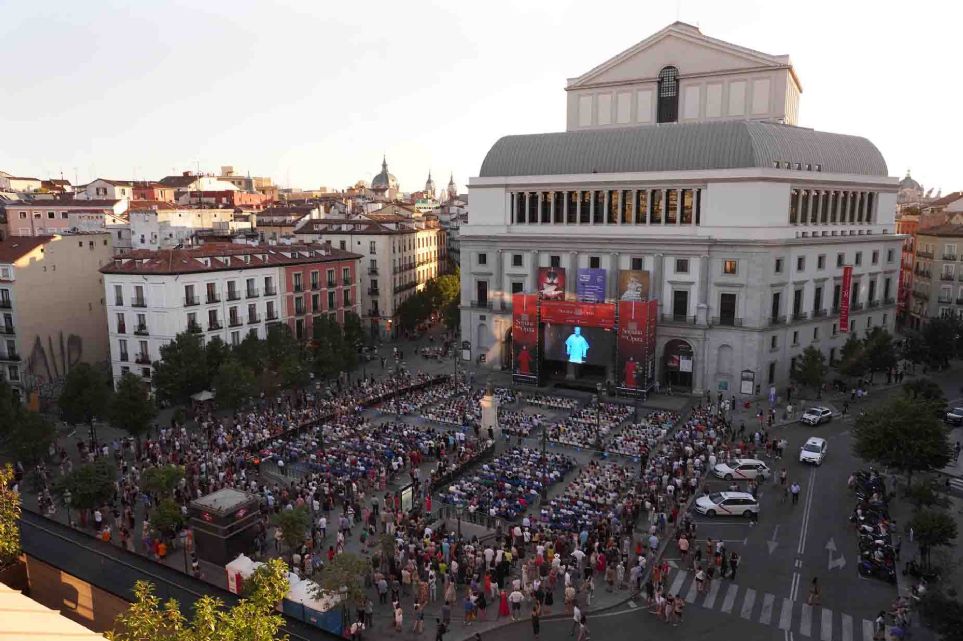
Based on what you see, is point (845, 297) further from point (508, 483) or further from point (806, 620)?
point (806, 620)

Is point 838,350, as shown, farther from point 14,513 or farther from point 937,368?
point 14,513

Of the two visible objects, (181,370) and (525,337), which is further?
(525,337)

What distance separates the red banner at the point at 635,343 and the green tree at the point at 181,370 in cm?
3071

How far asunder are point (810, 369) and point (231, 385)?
4097 centimetres

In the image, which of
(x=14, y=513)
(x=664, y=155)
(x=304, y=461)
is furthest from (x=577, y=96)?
(x=14, y=513)

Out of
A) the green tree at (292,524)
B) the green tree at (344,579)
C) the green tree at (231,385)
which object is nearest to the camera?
the green tree at (344,579)

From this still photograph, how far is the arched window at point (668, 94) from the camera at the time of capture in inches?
2719

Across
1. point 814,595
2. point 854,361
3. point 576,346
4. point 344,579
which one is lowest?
point 814,595

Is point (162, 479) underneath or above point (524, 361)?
above

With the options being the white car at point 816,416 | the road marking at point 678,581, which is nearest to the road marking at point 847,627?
the road marking at point 678,581

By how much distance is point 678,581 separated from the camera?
2822 cm

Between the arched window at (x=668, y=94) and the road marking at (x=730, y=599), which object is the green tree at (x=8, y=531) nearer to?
the road marking at (x=730, y=599)

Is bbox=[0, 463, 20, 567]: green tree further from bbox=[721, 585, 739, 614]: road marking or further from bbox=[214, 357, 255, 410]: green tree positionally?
bbox=[214, 357, 255, 410]: green tree

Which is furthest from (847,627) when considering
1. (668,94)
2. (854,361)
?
(668,94)
